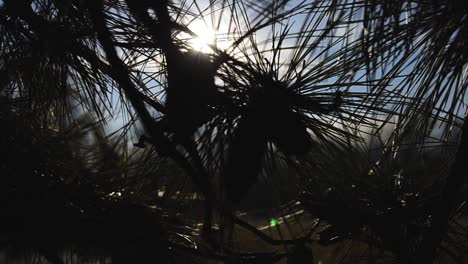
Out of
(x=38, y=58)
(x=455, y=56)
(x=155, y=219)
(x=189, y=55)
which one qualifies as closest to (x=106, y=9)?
(x=38, y=58)

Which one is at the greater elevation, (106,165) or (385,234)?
(106,165)

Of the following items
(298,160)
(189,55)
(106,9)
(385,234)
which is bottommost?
(385,234)

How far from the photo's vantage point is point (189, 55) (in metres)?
0.54

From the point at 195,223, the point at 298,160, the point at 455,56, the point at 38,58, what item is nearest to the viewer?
the point at 455,56

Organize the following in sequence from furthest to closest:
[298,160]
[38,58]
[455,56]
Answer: [38,58]
[298,160]
[455,56]

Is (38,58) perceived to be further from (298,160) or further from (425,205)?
(425,205)

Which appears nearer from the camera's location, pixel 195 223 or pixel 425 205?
pixel 425 205

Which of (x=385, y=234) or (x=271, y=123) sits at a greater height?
(x=271, y=123)

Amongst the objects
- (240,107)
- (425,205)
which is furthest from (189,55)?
(425,205)

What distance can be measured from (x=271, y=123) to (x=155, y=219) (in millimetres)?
350

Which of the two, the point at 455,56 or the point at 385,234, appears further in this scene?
the point at 385,234

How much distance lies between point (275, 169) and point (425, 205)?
0.18 m

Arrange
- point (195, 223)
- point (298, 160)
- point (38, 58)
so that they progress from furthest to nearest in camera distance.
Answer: point (195, 223) → point (38, 58) → point (298, 160)

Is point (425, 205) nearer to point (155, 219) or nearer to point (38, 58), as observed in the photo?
point (155, 219)
